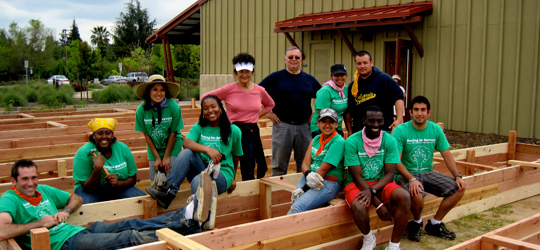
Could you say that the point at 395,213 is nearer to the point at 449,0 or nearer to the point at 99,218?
the point at 99,218

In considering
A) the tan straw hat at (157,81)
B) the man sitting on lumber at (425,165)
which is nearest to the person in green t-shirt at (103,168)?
the tan straw hat at (157,81)

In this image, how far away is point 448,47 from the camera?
11.6m

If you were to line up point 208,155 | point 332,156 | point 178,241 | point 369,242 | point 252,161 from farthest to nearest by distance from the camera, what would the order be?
1. point 252,161
2. point 208,155
3. point 332,156
4. point 369,242
5. point 178,241

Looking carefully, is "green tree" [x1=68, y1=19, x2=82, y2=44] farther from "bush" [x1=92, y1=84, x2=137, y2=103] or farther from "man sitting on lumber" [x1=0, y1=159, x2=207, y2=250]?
"man sitting on lumber" [x1=0, y1=159, x2=207, y2=250]

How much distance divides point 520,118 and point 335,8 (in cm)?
600

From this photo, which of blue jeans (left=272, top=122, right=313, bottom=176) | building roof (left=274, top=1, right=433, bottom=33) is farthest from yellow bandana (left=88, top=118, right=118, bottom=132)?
building roof (left=274, top=1, right=433, bottom=33)

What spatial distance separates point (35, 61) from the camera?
4484 centimetres

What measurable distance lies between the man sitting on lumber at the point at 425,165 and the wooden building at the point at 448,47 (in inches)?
248

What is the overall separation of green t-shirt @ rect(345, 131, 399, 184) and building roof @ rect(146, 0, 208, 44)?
15681 mm

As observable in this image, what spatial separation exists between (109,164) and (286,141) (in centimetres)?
219

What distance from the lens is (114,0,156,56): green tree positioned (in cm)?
5672

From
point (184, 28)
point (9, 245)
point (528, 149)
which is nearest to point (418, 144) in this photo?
point (9, 245)

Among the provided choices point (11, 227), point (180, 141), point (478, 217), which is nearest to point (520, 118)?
point (478, 217)

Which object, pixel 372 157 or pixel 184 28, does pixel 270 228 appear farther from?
pixel 184 28
